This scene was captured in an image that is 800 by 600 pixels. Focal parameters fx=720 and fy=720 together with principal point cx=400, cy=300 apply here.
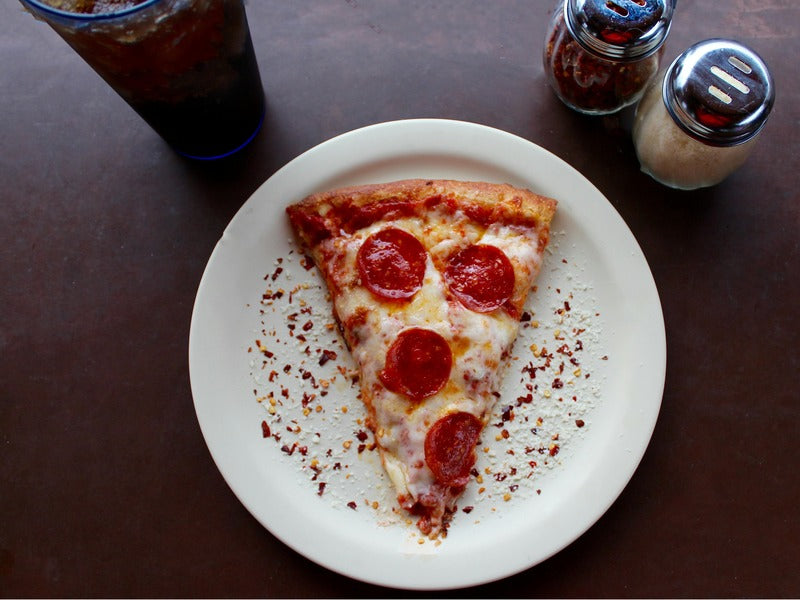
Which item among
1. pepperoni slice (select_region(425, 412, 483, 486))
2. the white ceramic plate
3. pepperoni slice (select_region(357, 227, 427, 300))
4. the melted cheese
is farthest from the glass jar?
pepperoni slice (select_region(425, 412, 483, 486))

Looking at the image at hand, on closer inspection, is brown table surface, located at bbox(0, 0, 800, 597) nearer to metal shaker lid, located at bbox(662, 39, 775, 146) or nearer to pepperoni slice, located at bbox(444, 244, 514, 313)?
metal shaker lid, located at bbox(662, 39, 775, 146)

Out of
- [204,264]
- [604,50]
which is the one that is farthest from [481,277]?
[204,264]

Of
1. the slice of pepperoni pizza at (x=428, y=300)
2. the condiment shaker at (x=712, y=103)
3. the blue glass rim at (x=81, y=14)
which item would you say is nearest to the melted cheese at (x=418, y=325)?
the slice of pepperoni pizza at (x=428, y=300)

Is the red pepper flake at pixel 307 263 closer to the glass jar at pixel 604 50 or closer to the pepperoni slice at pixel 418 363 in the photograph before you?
the pepperoni slice at pixel 418 363

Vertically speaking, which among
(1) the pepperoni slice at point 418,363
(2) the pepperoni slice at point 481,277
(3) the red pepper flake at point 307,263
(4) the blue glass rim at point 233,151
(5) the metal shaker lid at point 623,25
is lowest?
(1) the pepperoni slice at point 418,363

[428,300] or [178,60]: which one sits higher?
[178,60]

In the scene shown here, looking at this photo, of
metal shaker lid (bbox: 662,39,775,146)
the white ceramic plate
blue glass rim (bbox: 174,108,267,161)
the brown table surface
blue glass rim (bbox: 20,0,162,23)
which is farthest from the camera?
blue glass rim (bbox: 174,108,267,161)

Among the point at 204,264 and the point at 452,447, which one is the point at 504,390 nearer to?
the point at 452,447
